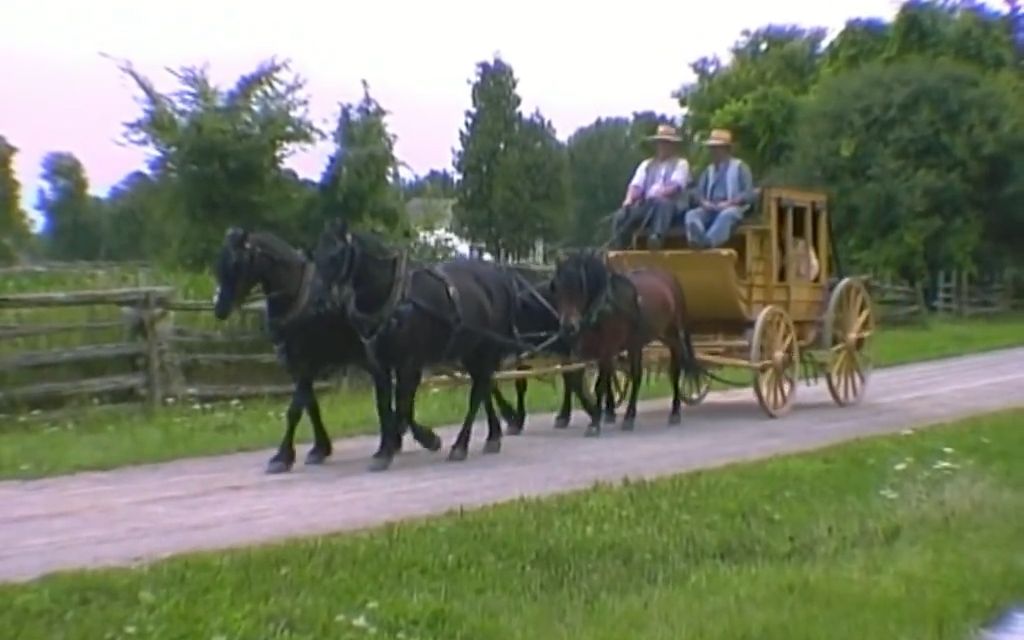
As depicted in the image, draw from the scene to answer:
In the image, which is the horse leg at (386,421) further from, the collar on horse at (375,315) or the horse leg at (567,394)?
the horse leg at (567,394)

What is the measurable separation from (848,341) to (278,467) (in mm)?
8380

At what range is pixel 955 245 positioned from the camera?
4278cm

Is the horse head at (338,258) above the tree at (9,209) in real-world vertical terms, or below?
below

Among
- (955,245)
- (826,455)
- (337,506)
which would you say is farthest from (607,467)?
(955,245)

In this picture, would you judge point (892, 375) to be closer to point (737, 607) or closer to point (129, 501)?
point (129, 501)

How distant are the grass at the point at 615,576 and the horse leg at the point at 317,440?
9.25 ft

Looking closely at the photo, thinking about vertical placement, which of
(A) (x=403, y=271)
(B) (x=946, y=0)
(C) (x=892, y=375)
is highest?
(B) (x=946, y=0)

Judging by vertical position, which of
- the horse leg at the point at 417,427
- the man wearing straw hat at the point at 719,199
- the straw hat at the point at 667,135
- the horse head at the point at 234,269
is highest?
the straw hat at the point at 667,135

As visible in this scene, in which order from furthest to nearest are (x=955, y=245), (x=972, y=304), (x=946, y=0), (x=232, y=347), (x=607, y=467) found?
(x=946, y=0), (x=972, y=304), (x=955, y=245), (x=232, y=347), (x=607, y=467)

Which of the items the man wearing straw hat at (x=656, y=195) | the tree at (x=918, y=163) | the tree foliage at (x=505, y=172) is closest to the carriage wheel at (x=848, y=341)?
the man wearing straw hat at (x=656, y=195)

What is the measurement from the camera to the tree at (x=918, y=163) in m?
43.0

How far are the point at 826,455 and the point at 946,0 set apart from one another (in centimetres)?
4353

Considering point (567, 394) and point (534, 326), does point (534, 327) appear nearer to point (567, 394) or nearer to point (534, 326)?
point (534, 326)

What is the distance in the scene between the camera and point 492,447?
1446 centimetres
